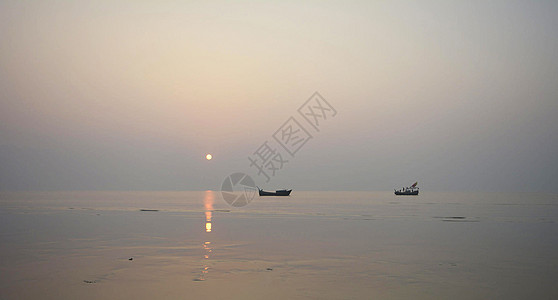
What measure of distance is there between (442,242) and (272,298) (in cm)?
3081

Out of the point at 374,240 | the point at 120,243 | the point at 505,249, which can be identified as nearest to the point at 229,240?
the point at 120,243

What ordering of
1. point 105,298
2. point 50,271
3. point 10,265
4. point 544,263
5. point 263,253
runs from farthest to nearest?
point 263,253 < point 544,263 < point 10,265 < point 50,271 < point 105,298

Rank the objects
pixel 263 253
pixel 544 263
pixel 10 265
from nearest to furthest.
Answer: pixel 10 265
pixel 544 263
pixel 263 253

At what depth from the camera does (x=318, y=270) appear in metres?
33.0

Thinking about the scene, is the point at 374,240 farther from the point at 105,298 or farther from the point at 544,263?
the point at 105,298

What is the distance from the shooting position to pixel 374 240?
52.6m

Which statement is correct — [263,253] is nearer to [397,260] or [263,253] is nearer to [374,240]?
[397,260]

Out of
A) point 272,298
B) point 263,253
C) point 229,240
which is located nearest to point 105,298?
point 272,298

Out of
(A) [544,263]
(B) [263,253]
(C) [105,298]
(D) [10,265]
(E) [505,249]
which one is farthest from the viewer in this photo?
(E) [505,249]

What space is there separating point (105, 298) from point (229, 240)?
88.2 feet

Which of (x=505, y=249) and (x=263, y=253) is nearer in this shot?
(x=263, y=253)

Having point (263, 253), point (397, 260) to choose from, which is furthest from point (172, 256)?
point (397, 260)

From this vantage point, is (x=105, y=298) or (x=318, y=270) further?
(x=318, y=270)

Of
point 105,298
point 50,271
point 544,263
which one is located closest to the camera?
point 105,298
